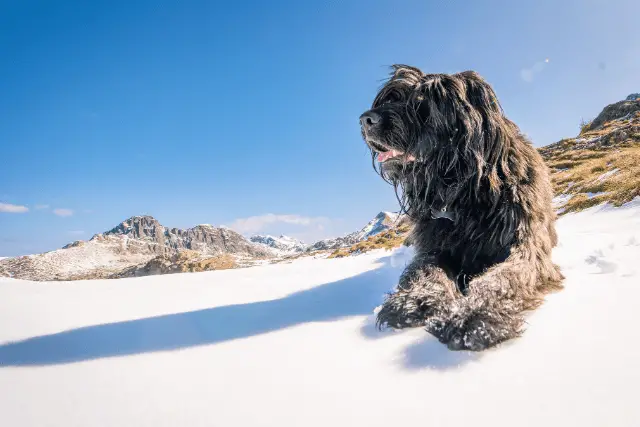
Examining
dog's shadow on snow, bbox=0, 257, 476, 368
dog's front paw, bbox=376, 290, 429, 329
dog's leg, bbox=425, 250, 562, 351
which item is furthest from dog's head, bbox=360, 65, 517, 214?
dog's shadow on snow, bbox=0, 257, 476, 368

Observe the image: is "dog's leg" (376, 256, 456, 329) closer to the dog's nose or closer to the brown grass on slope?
the dog's nose

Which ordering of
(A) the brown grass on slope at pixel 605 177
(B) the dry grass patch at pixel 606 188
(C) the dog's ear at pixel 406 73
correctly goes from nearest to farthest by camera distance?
(C) the dog's ear at pixel 406 73 → (B) the dry grass patch at pixel 606 188 → (A) the brown grass on slope at pixel 605 177

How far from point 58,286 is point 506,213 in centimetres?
565

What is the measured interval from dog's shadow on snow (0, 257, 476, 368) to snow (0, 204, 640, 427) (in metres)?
0.01

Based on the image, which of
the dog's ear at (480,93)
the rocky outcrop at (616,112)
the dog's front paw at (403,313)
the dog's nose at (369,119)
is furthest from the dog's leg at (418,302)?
the rocky outcrop at (616,112)

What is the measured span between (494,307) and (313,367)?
1180 mm

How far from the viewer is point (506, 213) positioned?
287cm

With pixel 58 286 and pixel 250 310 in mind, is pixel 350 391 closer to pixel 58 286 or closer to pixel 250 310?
pixel 250 310

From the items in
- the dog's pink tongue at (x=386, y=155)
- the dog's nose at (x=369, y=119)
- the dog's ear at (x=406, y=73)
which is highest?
the dog's ear at (x=406, y=73)

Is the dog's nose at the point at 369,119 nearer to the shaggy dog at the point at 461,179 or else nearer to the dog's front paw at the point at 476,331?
the shaggy dog at the point at 461,179

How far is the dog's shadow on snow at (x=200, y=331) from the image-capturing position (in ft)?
6.73

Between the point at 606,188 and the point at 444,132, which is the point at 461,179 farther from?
the point at 606,188

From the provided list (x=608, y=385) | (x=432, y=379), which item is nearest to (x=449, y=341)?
(x=432, y=379)

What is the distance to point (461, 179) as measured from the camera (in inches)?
121
